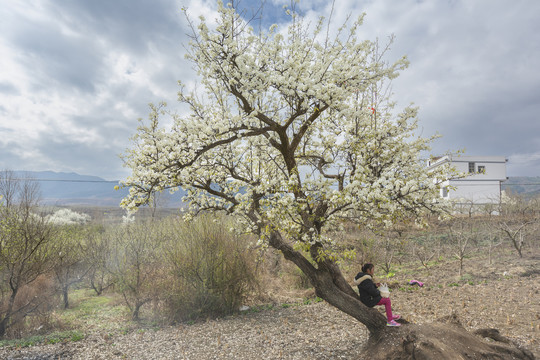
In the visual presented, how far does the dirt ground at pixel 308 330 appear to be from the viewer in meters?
5.87

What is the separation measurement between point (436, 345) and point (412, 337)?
1.09 ft

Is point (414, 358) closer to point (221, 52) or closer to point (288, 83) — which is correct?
point (288, 83)

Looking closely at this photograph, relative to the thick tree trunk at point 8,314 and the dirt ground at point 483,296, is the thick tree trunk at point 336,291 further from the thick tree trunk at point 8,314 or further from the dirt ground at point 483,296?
the thick tree trunk at point 8,314

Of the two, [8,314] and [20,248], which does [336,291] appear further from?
[8,314]

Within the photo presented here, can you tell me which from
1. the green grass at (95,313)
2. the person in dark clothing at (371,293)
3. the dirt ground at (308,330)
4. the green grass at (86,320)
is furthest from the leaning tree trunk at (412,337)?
the green grass at (95,313)

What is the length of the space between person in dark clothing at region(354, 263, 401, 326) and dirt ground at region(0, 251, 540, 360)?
0.79 metres

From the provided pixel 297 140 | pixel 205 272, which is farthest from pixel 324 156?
pixel 205 272

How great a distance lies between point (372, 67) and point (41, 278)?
34.6ft

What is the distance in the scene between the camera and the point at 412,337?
4562 millimetres

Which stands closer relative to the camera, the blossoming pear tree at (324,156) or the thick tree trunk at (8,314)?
the blossoming pear tree at (324,156)

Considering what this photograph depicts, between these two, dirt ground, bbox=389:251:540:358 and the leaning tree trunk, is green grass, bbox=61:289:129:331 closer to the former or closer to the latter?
the leaning tree trunk

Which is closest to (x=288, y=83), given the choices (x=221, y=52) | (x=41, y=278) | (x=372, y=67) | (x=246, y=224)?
(x=221, y=52)

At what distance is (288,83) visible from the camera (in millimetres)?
5070

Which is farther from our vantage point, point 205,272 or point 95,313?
point 95,313
